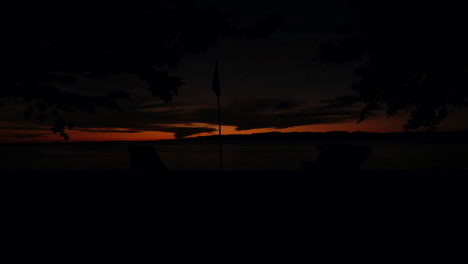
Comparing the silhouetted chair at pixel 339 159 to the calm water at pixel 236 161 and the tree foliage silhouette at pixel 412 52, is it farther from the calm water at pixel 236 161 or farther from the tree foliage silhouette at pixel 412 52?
the calm water at pixel 236 161

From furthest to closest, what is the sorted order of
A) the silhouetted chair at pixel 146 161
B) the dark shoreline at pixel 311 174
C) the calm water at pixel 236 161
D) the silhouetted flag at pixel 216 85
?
the calm water at pixel 236 161 < the silhouetted chair at pixel 146 161 < the silhouetted flag at pixel 216 85 < the dark shoreline at pixel 311 174

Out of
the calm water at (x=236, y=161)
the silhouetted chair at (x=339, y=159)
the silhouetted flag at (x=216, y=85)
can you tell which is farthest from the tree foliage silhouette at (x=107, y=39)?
the calm water at (x=236, y=161)

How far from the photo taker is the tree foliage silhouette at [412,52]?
29.4 feet

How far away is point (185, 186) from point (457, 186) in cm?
546

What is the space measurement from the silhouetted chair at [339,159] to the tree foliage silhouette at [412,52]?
1762 mm

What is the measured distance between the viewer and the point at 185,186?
315 inches

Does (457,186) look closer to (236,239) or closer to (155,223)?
(236,239)

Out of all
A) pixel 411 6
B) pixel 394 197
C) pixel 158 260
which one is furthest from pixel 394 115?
pixel 158 260

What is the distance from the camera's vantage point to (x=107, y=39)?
723 cm

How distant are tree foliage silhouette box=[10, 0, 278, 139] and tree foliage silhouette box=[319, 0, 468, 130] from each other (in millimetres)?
3392

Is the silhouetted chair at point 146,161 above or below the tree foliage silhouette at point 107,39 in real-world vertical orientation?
below

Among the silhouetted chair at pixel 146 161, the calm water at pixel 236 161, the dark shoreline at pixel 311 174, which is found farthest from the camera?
the calm water at pixel 236 161

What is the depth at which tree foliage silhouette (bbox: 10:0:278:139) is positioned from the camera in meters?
6.80

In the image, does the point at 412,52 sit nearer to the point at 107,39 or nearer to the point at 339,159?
the point at 339,159
